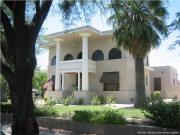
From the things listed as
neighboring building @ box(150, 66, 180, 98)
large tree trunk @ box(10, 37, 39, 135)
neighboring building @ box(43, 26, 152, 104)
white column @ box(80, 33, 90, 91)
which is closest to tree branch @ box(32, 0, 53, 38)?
large tree trunk @ box(10, 37, 39, 135)

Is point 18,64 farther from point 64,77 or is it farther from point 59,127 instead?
point 64,77

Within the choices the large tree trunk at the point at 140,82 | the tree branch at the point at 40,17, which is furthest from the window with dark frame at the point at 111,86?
the tree branch at the point at 40,17

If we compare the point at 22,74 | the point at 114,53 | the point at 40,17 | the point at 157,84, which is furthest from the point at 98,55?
the point at 22,74

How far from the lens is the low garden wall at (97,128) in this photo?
6664 millimetres

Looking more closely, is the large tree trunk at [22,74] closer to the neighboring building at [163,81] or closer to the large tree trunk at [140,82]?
the large tree trunk at [140,82]

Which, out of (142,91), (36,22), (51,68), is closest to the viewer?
(36,22)

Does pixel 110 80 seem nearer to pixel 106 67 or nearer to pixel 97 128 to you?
pixel 106 67

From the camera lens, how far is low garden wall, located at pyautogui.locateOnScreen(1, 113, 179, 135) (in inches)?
262

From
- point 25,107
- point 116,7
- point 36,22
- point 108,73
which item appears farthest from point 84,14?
point 108,73

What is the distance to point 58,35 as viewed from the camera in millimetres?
24688

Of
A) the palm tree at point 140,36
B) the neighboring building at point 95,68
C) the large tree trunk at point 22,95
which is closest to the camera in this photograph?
the large tree trunk at point 22,95

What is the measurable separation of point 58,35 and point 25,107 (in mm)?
19290

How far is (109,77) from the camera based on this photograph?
23.3 metres

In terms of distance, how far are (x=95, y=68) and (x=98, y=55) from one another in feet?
6.56
